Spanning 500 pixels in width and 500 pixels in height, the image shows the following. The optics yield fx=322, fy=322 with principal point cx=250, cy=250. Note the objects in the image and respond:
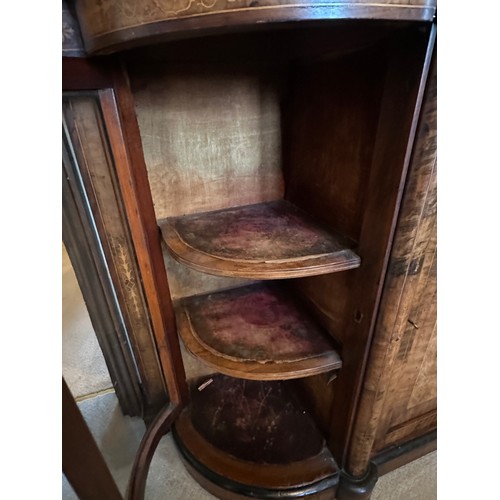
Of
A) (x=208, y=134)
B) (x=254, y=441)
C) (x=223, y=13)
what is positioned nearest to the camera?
(x=223, y=13)

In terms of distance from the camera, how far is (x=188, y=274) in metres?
0.96

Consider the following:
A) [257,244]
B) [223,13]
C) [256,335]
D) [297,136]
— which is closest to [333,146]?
[297,136]

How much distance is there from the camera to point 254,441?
99 cm

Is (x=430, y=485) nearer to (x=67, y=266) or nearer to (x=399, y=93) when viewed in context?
(x=399, y=93)

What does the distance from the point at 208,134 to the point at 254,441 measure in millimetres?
907

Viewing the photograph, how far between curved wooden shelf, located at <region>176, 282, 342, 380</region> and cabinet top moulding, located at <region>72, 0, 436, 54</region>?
25.9 inches

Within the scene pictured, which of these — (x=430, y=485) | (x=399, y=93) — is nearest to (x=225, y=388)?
(x=430, y=485)

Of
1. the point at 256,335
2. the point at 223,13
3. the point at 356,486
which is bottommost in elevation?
the point at 356,486

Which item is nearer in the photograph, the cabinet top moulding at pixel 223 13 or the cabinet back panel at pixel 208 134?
the cabinet top moulding at pixel 223 13

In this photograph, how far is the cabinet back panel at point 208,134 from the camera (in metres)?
0.73

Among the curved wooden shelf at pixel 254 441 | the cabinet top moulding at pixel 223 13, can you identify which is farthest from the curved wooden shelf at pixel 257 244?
the curved wooden shelf at pixel 254 441

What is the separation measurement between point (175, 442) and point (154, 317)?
0.50 metres

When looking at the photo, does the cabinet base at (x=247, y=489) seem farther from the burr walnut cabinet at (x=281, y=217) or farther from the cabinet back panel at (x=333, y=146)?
the cabinet back panel at (x=333, y=146)

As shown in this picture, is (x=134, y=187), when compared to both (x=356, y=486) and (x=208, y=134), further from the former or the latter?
(x=356, y=486)
